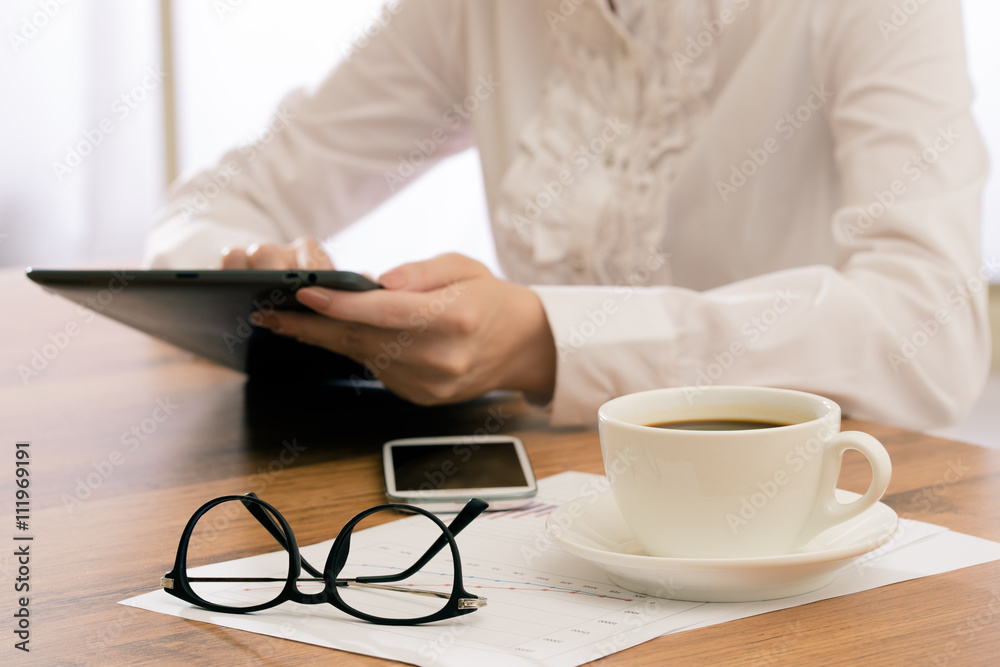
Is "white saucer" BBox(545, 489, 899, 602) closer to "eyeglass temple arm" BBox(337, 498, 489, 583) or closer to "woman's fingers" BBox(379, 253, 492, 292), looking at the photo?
"eyeglass temple arm" BBox(337, 498, 489, 583)

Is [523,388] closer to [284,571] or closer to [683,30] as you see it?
[284,571]

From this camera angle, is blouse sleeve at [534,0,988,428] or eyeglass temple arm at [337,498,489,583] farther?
blouse sleeve at [534,0,988,428]

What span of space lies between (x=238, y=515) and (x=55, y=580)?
Answer: 0.10 m

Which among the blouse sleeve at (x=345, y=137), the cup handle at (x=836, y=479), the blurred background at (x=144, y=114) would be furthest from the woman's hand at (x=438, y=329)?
the blurred background at (x=144, y=114)

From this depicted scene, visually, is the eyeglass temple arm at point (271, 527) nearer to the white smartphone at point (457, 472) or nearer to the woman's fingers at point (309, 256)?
the white smartphone at point (457, 472)

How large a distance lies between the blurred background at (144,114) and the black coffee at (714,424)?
247 cm

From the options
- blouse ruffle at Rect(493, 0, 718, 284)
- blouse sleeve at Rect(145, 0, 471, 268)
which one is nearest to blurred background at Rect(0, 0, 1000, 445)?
blouse sleeve at Rect(145, 0, 471, 268)

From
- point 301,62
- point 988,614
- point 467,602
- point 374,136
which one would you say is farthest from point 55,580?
point 301,62

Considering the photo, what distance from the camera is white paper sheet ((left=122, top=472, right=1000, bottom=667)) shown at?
312 millimetres

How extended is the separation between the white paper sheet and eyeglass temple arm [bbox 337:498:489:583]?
0.03 meters

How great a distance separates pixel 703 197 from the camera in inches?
41.9

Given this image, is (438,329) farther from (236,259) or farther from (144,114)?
(144,114)

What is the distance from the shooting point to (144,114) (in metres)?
3.50

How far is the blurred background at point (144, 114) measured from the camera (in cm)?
302
